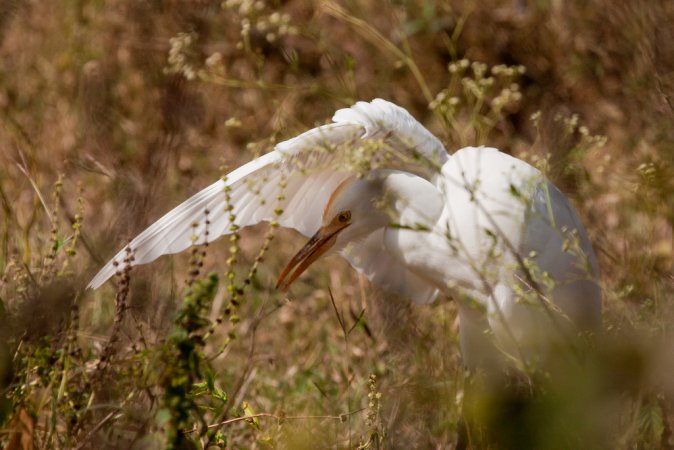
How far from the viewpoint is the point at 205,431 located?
174 centimetres

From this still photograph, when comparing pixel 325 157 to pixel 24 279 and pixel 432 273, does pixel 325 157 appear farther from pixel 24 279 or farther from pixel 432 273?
pixel 24 279

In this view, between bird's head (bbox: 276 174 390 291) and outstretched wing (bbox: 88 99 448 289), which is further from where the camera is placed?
bird's head (bbox: 276 174 390 291)

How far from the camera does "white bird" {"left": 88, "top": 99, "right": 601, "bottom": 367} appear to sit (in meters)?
2.32

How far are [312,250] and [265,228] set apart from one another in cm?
167

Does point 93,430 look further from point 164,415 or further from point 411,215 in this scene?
point 411,215

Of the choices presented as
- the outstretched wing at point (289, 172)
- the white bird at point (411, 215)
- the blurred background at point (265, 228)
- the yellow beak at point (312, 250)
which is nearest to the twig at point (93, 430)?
the blurred background at point (265, 228)

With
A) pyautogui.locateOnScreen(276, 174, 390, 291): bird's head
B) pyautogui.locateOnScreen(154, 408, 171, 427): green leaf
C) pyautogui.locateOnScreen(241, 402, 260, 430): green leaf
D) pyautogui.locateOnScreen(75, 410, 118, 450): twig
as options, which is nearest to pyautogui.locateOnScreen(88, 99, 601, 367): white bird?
pyautogui.locateOnScreen(276, 174, 390, 291): bird's head

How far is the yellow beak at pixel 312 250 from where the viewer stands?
8.58ft

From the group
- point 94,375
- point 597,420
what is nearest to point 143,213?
point 94,375

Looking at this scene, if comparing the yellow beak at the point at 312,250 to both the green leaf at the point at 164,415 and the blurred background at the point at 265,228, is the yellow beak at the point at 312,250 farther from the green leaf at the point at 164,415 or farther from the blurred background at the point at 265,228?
the green leaf at the point at 164,415

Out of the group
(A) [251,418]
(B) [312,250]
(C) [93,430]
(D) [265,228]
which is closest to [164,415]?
(C) [93,430]

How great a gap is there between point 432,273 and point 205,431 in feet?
3.35

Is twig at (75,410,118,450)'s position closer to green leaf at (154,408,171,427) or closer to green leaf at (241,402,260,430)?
green leaf at (154,408,171,427)

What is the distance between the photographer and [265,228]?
4285 mm
